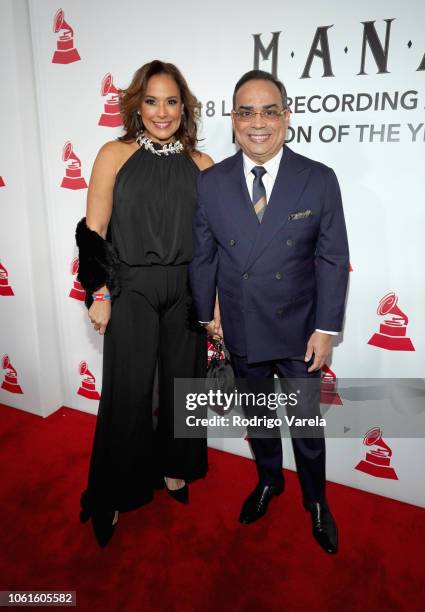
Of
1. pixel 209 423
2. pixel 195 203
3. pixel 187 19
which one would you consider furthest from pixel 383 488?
pixel 187 19

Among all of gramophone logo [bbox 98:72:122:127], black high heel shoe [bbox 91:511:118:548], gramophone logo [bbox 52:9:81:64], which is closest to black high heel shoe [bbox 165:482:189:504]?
black high heel shoe [bbox 91:511:118:548]

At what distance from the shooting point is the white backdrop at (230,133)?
2.15 metres

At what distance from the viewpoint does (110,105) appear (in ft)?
8.93

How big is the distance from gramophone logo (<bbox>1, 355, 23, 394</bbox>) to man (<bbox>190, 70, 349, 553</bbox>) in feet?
6.08

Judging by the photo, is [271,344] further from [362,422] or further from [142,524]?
[142,524]

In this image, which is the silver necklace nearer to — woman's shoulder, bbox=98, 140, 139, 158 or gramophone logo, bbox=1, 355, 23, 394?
woman's shoulder, bbox=98, 140, 139, 158

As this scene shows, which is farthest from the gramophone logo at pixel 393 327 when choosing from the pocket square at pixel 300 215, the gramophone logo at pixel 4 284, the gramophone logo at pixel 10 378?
the gramophone logo at pixel 10 378

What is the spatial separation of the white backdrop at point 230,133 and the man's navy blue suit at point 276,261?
453mm

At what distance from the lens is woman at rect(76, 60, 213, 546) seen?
205cm

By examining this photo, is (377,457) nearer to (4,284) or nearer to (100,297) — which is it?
(100,297)

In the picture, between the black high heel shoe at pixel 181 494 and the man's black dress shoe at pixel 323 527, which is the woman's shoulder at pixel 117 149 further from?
the man's black dress shoe at pixel 323 527

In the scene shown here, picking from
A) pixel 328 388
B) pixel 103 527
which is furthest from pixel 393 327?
pixel 103 527

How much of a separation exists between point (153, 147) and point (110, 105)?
817mm

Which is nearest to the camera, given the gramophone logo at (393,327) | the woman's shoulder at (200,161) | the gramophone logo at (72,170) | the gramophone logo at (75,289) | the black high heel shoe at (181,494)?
the woman's shoulder at (200,161)
